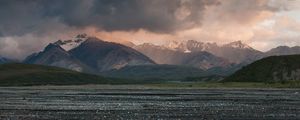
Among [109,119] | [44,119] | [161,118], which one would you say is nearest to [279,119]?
[161,118]

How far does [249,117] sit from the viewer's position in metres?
52.3

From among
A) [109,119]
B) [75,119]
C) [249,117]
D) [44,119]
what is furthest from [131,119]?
[249,117]

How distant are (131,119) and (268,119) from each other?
12.8 metres

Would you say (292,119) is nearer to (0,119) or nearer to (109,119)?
(109,119)

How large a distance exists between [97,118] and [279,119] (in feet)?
56.6

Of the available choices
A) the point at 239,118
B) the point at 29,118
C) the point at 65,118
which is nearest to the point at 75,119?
the point at 65,118

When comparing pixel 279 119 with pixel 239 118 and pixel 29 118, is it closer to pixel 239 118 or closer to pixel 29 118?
pixel 239 118

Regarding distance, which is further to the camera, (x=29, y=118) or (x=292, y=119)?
(x=29, y=118)

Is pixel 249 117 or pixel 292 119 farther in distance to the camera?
pixel 249 117

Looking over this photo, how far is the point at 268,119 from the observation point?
49.6m

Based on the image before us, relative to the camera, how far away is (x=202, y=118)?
165 ft

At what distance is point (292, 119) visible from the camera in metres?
48.9

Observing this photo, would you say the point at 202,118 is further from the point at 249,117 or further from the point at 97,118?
the point at 97,118

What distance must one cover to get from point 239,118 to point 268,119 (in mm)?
2836
